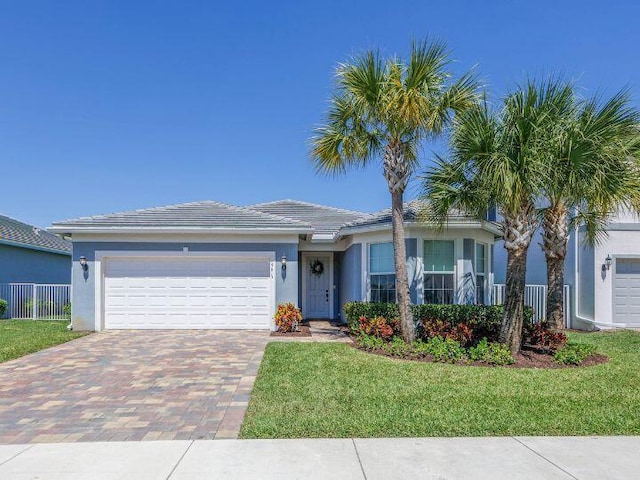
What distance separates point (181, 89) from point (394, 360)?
40.0 feet

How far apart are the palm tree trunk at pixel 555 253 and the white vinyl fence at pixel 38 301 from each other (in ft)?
54.9

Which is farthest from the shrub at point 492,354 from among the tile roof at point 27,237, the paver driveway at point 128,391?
the tile roof at point 27,237

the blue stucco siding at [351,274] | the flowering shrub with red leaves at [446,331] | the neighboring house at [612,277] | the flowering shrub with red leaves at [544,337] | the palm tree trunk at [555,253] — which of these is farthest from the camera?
the neighboring house at [612,277]

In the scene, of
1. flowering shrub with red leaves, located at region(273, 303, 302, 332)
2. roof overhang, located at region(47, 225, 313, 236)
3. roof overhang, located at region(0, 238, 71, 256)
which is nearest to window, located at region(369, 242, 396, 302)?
roof overhang, located at region(47, 225, 313, 236)

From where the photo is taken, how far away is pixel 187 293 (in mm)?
13547

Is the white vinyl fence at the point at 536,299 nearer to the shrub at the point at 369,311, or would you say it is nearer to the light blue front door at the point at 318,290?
the shrub at the point at 369,311

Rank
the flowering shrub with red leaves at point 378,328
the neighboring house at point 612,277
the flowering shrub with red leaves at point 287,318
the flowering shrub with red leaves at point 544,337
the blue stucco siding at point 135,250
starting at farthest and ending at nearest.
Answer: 1. the neighboring house at point 612,277
2. the blue stucco siding at point 135,250
3. the flowering shrub with red leaves at point 287,318
4. the flowering shrub with red leaves at point 378,328
5. the flowering shrub with red leaves at point 544,337

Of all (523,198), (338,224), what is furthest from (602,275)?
(338,224)

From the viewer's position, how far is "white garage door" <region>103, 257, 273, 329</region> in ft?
44.1

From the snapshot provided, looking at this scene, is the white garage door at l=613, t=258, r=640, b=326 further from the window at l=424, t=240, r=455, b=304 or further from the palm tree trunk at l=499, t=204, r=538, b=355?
the palm tree trunk at l=499, t=204, r=538, b=355

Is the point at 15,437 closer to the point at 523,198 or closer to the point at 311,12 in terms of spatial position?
the point at 523,198

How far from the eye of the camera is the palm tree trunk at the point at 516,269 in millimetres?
8758

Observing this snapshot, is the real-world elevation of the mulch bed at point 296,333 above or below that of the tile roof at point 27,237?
below

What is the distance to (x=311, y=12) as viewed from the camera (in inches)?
448
